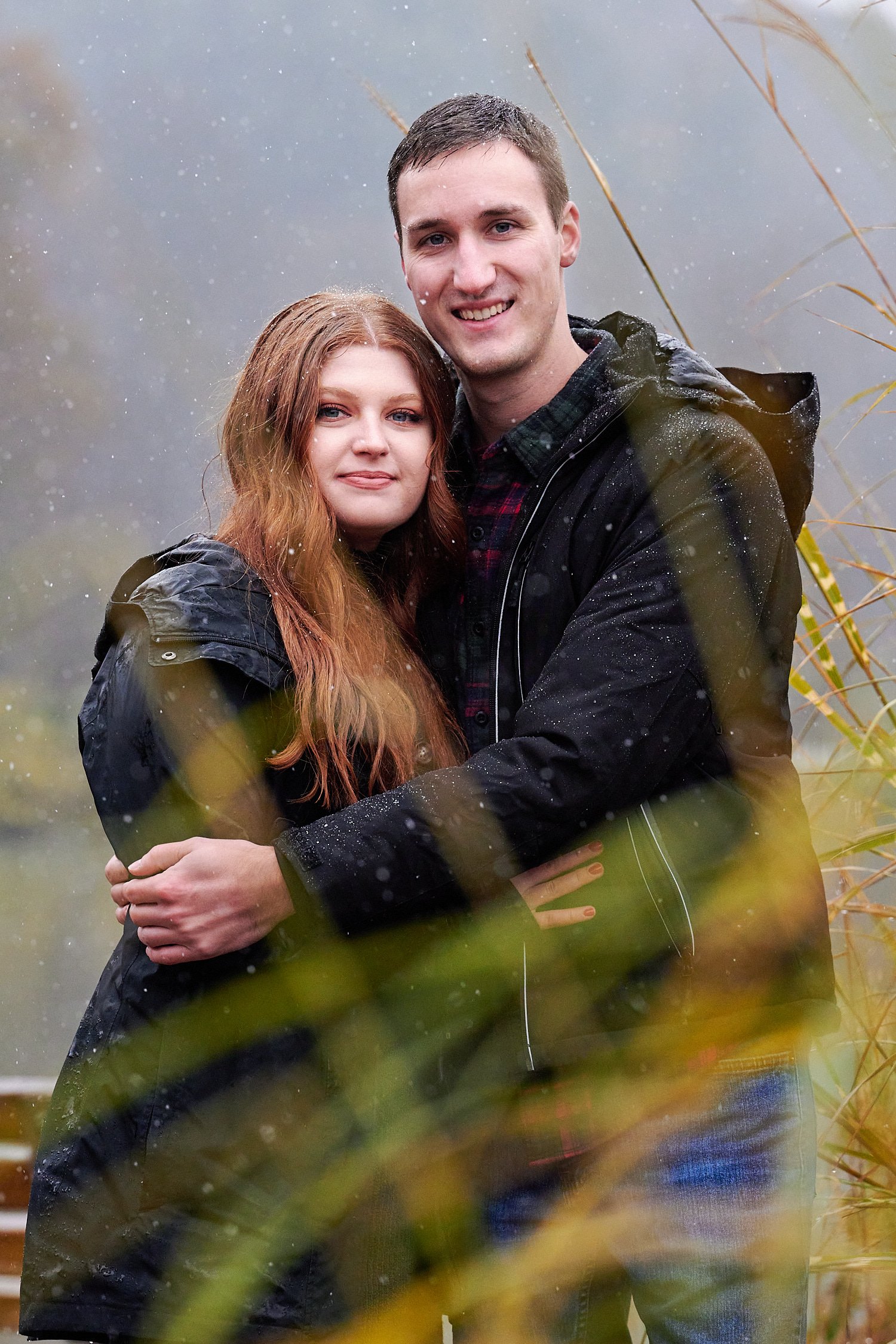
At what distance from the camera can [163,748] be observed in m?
1.12

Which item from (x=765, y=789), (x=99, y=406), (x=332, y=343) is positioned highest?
(x=99, y=406)

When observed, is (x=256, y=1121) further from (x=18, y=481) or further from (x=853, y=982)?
(x=18, y=481)

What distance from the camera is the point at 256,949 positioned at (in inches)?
45.0

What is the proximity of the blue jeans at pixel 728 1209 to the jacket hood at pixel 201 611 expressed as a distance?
0.63 metres

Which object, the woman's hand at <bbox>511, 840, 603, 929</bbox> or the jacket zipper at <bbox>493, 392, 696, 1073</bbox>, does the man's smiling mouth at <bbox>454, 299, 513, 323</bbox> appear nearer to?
the jacket zipper at <bbox>493, 392, 696, 1073</bbox>

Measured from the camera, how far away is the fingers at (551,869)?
122cm

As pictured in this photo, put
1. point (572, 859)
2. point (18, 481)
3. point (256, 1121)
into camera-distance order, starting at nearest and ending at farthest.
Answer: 1. point (256, 1121)
2. point (572, 859)
3. point (18, 481)

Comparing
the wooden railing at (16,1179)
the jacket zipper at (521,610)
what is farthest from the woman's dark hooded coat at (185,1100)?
the wooden railing at (16,1179)

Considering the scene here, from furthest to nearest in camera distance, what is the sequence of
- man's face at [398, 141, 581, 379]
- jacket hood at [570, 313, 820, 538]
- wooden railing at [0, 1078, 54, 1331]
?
1. wooden railing at [0, 1078, 54, 1331]
2. man's face at [398, 141, 581, 379]
3. jacket hood at [570, 313, 820, 538]

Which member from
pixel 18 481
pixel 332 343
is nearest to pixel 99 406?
pixel 18 481

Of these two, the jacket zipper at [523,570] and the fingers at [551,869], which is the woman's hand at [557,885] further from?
the jacket zipper at [523,570]

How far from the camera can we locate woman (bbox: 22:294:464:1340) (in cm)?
111

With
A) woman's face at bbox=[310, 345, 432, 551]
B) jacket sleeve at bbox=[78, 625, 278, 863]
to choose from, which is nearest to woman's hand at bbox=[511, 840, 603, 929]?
jacket sleeve at bbox=[78, 625, 278, 863]

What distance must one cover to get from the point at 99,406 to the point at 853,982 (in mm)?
9270
